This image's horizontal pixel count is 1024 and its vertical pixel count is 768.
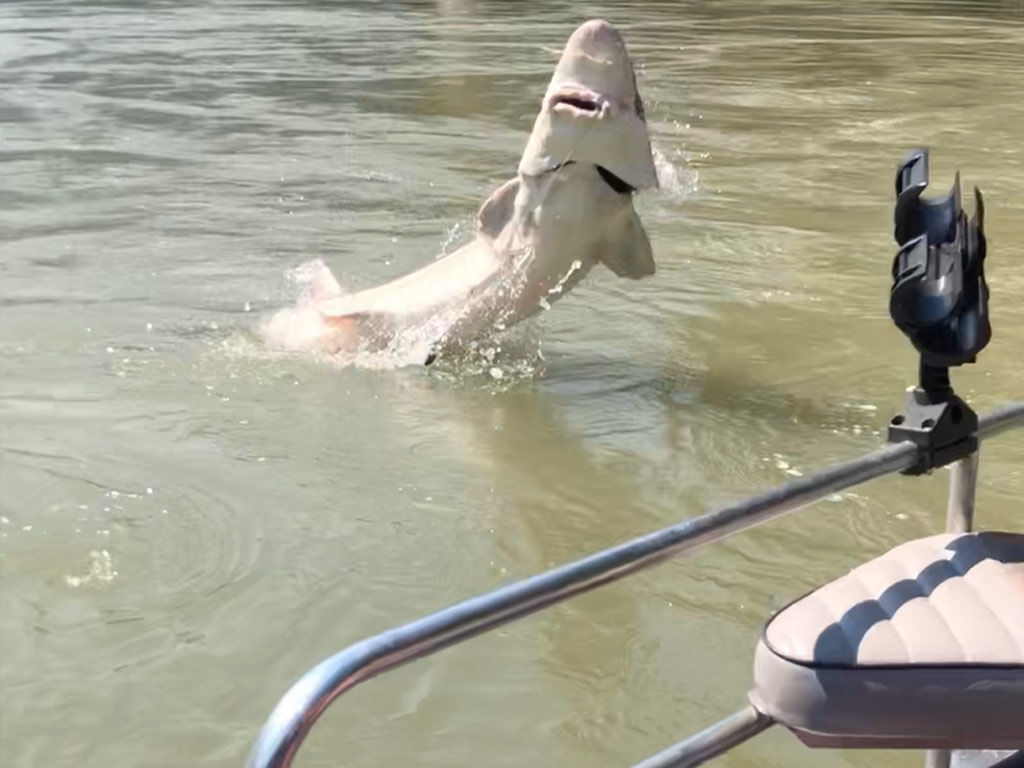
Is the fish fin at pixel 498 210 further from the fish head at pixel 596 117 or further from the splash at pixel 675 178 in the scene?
the splash at pixel 675 178

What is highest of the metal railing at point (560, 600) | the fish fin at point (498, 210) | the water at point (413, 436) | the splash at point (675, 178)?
the metal railing at point (560, 600)

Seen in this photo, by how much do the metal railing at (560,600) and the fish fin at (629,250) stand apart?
3738 millimetres

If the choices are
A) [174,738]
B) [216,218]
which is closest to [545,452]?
[174,738]

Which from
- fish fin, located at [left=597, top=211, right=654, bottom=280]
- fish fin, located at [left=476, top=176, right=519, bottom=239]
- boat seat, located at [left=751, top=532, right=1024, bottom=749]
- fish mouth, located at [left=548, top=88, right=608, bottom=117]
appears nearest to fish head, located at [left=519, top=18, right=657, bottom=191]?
fish mouth, located at [left=548, top=88, right=608, bottom=117]

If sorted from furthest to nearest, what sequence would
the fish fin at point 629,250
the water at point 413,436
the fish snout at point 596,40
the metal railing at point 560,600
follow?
the fish fin at point 629,250 < the fish snout at point 596,40 < the water at point 413,436 < the metal railing at point 560,600

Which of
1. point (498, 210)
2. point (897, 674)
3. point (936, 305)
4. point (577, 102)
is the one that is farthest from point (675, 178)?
point (897, 674)

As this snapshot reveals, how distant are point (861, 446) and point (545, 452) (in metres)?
1.10

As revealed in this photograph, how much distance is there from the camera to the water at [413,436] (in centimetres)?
355

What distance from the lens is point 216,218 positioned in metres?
9.31

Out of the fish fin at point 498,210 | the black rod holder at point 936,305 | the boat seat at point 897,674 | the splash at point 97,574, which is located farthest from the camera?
the fish fin at point 498,210

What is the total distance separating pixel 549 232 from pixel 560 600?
4.35 metres

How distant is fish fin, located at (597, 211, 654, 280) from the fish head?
0.69 feet

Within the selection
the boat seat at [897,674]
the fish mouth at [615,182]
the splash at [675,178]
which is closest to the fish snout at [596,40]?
the fish mouth at [615,182]

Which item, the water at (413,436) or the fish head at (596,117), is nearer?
the water at (413,436)
